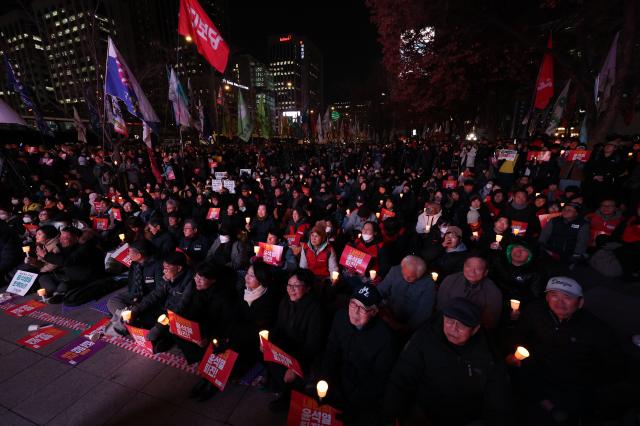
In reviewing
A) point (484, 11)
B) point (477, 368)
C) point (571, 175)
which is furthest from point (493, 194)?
point (484, 11)

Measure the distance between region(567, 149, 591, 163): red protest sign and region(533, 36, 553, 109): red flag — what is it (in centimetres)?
280

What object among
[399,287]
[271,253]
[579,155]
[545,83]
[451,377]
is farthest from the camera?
[545,83]

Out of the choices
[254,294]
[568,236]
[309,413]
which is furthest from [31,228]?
[568,236]

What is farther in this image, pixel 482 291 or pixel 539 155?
pixel 539 155

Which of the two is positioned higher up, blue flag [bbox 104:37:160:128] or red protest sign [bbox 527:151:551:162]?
blue flag [bbox 104:37:160:128]

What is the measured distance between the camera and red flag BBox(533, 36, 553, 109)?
35.4ft

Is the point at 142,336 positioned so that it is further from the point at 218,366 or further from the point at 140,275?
the point at 218,366

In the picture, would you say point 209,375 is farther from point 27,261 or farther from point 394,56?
point 394,56

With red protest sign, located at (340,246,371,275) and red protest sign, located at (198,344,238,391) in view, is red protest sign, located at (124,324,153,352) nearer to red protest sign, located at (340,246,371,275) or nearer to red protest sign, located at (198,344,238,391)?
red protest sign, located at (198,344,238,391)

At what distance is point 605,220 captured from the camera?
5613 mm

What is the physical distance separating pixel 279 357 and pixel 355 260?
2.21 metres

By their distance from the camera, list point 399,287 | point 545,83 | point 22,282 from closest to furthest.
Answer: point 399,287, point 22,282, point 545,83

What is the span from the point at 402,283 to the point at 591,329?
1768mm

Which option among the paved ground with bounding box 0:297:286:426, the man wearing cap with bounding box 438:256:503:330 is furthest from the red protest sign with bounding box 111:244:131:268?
the man wearing cap with bounding box 438:256:503:330
